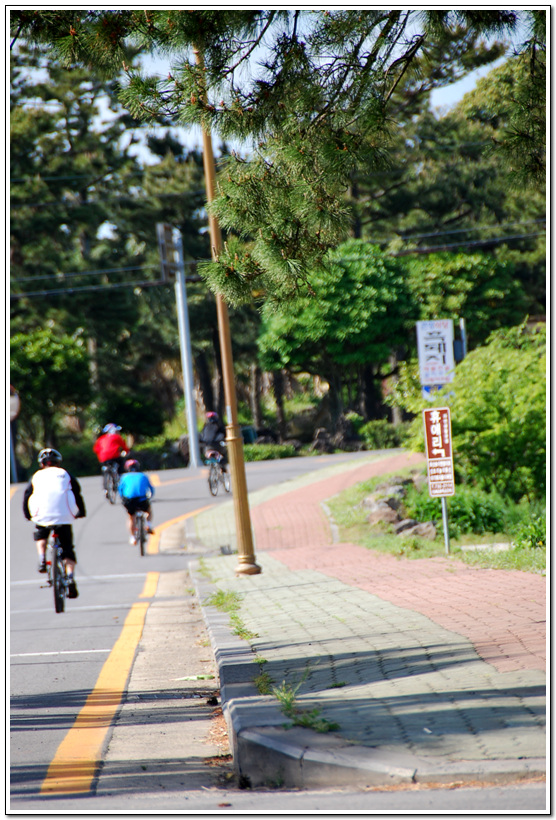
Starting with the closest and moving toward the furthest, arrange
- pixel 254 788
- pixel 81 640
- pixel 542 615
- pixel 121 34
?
pixel 254 788
pixel 121 34
pixel 542 615
pixel 81 640

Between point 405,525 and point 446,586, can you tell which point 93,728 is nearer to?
point 446,586

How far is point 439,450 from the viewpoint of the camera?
1226 centimetres

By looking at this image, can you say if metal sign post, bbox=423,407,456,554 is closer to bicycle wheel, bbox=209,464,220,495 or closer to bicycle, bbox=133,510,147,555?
bicycle, bbox=133,510,147,555

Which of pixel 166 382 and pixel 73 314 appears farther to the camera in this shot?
pixel 166 382

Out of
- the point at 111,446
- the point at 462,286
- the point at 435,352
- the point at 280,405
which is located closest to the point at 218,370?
the point at 280,405

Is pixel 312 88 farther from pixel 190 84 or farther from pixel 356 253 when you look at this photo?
pixel 356 253

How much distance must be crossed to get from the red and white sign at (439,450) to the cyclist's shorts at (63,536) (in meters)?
4.81

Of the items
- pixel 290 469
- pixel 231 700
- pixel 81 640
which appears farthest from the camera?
pixel 290 469

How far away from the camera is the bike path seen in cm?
440

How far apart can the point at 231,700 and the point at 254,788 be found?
1.08 meters

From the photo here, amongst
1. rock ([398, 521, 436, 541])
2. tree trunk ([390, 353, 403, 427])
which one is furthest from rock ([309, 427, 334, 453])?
rock ([398, 521, 436, 541])

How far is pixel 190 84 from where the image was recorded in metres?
6.46

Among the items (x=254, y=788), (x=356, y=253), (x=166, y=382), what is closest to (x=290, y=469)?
(x=356, y=253)

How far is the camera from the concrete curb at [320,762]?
4.18m
